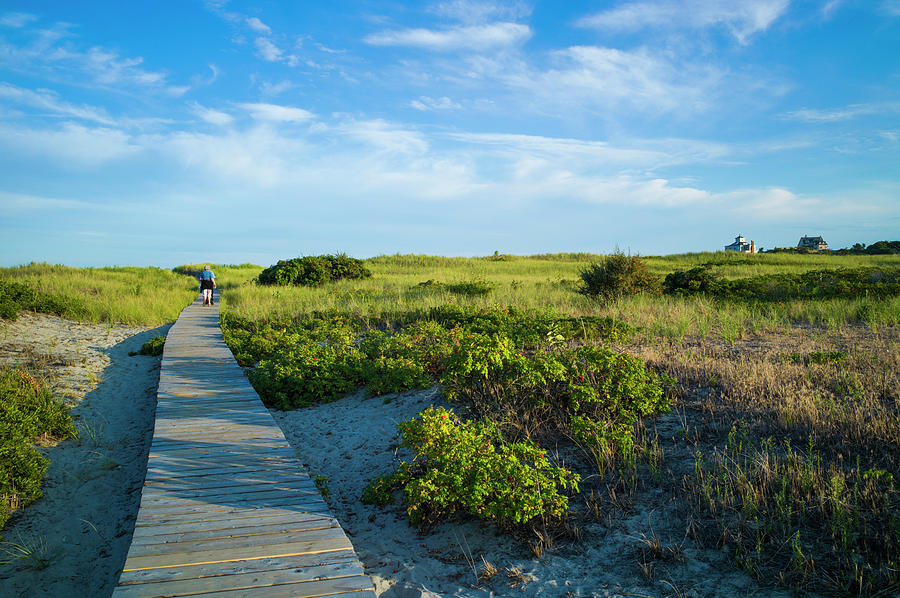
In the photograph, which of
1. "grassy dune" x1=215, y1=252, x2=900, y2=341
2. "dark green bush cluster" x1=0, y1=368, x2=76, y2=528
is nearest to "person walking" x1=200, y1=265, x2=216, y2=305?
"grassy dune" x1=215, y1=252, x2=900, y2=341

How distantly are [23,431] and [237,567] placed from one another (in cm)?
511

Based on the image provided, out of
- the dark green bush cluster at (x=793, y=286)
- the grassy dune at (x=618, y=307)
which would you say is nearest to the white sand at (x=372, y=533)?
the grassy dune at (x=618, y=307)

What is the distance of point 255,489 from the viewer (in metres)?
4.46

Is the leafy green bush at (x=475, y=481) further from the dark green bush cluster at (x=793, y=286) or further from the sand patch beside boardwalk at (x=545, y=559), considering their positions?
the dark green bush cluster at (x=793, y=286)

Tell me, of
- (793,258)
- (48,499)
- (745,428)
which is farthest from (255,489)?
(793,258)

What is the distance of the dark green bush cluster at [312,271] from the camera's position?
81.1 feet

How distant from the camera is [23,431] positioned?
653 centimetres

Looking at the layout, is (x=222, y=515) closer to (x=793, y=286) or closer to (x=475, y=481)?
(x=475, y=481)

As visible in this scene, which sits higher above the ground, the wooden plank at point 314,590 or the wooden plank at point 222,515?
the wooden plank at point 222,515

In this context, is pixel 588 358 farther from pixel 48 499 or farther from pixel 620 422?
pixel 48 499

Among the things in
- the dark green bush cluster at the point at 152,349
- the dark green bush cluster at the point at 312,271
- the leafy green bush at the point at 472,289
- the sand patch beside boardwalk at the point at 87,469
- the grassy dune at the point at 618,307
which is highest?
the dark green bush cluster at the point at 312,271

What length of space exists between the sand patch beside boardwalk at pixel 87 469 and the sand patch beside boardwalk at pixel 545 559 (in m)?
2.14

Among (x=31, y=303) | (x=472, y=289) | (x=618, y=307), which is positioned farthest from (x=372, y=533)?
(x=31, y=303)

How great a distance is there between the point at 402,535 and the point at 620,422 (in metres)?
2.56
